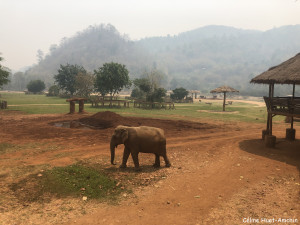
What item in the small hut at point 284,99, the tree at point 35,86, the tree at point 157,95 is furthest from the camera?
the tree at point 35,86

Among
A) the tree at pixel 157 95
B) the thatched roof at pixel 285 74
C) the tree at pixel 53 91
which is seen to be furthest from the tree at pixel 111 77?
the tree at pixel 53 91

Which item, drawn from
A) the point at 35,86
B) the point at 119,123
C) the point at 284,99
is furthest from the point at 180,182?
the point at 35,86

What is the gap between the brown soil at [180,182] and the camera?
560 centimetres

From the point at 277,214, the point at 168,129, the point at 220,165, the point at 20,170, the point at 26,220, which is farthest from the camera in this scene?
the point at 168,129

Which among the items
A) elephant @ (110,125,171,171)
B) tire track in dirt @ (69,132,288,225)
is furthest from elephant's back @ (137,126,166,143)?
tire track in dirt @ (69,132,288,225)

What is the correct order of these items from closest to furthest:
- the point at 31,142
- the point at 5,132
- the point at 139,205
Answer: the point at 139,205 < the point at 31,142 < the point at 5,132

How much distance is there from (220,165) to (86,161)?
5430 mm

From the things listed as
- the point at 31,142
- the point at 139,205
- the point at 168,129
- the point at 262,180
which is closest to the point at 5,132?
the point at 31,142

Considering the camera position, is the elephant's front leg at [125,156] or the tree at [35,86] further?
the tree at [35,86]

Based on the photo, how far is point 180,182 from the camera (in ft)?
24.8

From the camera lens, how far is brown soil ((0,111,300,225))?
5602 mm

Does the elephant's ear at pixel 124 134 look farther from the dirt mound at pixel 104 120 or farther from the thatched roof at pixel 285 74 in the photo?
the dirt mound at pixel 104 120

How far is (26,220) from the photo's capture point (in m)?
5.29

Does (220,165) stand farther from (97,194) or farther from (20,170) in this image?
(20,170)
